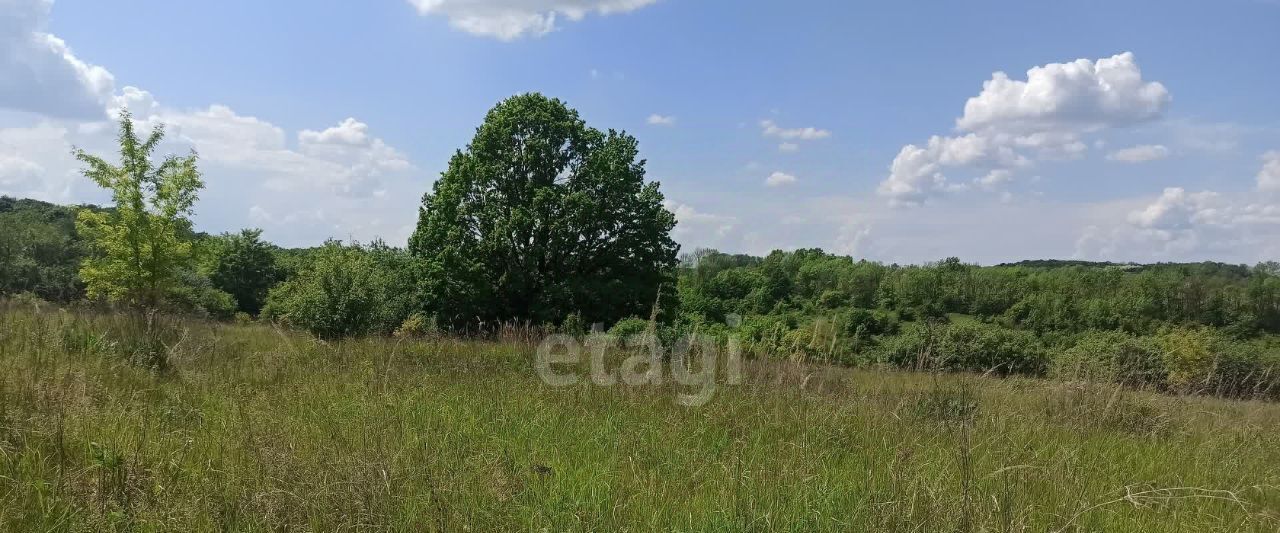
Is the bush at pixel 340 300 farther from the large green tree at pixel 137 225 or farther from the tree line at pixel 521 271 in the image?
the large green tree at pixel 137 225

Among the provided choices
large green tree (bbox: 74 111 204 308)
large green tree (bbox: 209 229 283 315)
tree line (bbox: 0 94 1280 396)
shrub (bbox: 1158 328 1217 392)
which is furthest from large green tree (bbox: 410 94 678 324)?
large green tree (bbox: 209 229 283 315)

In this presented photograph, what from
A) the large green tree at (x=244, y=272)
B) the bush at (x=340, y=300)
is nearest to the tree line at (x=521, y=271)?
the bush at (x=340, y=300)

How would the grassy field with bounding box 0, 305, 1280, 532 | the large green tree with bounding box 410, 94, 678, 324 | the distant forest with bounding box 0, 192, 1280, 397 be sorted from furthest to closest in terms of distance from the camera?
the distant forest with bounding box 0, 192, 1280, 397 → the large green tree with bounding box 410, 94, 678, 324 → the grassy field with bounding box 0, 305, 1280, 532

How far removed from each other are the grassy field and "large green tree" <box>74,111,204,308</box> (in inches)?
656

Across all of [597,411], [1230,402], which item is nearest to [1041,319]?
[1230,402]

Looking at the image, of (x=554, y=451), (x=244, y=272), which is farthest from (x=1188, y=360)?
(x=244, y=272)

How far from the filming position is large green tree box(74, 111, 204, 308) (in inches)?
800

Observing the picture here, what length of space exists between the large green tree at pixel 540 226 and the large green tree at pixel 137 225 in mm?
7381

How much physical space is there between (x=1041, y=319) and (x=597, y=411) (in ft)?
287

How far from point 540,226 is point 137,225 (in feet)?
40.3

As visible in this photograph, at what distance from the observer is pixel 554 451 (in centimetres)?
396

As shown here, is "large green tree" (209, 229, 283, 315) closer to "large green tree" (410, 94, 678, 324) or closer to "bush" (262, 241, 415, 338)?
"large green tree" (410, 94, 678, 324)

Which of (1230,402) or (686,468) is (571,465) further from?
(1230,402)

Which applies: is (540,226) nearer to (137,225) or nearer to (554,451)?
(137,225)
